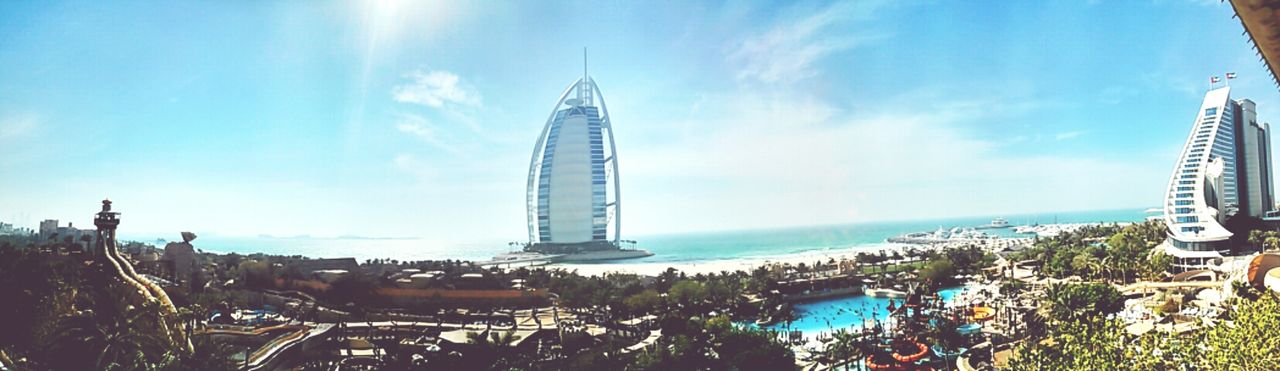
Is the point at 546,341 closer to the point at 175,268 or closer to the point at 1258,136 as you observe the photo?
the point at 175,268

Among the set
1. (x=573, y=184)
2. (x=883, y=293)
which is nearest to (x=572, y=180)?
(x=573, y=184)

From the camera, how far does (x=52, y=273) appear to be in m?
10.9

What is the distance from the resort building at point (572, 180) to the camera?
169ft

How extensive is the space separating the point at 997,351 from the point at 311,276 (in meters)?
21.9

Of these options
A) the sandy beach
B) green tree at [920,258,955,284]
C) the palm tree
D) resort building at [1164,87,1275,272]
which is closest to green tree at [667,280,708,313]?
green tree at [920,258,955,284]

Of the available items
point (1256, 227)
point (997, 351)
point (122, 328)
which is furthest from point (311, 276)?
point (1256, 227)

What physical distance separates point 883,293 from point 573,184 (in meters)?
29.8

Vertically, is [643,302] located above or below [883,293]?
above

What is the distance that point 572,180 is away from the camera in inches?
2031

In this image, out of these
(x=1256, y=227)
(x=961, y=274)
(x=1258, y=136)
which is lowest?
(x=961, y=274)

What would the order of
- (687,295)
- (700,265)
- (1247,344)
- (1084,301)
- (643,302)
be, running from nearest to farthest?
(1247,344) < (1084,301) < (643,302) < (687,295) < (700,265)

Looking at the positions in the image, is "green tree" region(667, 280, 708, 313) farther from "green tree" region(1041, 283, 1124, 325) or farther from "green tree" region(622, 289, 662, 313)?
"green tree" region(1041, 283, 1124, 325)

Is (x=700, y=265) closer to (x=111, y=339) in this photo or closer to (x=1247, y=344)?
(x=111, y=339)

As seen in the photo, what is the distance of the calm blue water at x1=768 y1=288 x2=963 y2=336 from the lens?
20.3 meters
